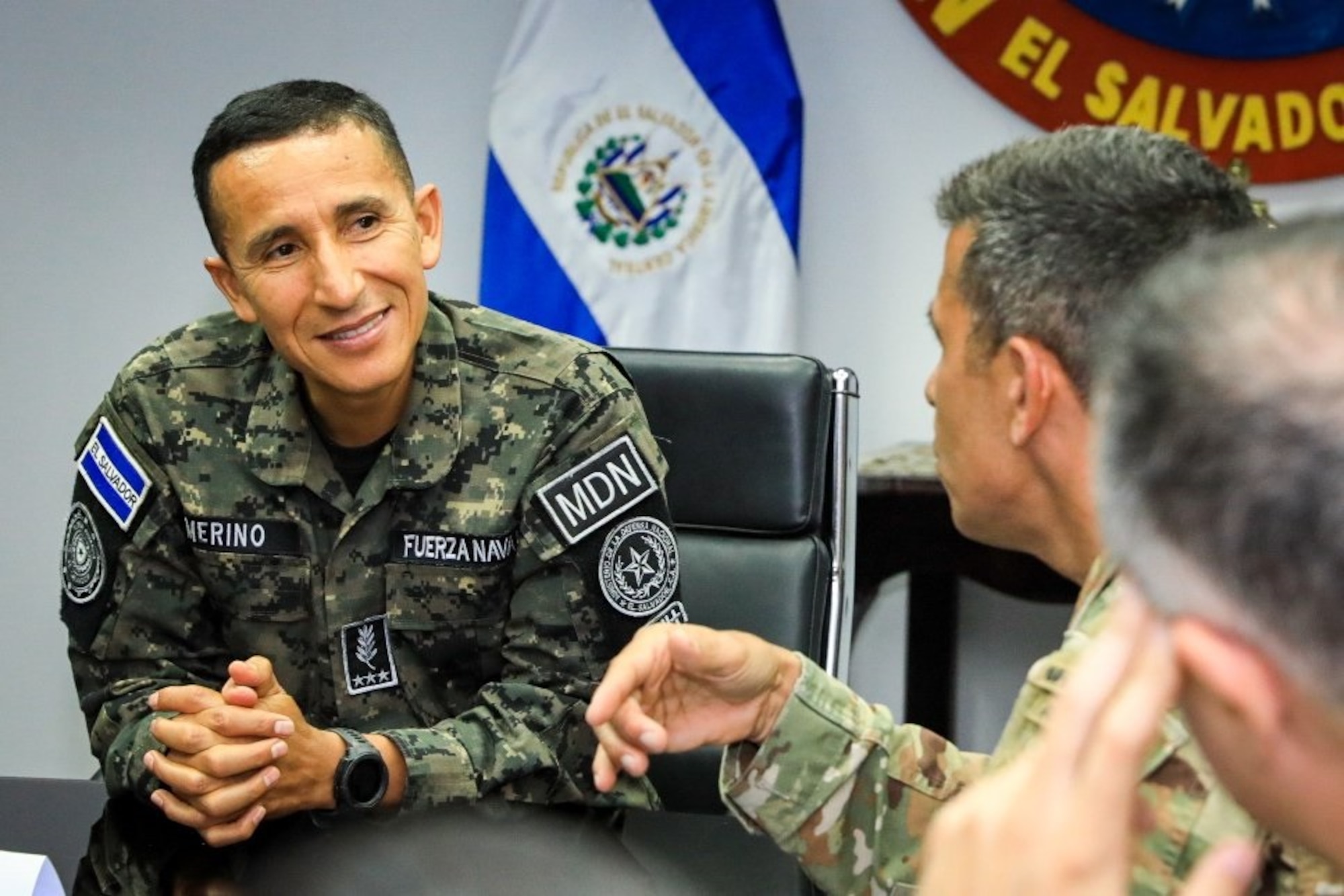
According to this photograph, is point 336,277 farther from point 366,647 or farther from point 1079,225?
point 1079,225

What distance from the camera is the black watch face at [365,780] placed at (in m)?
1.57

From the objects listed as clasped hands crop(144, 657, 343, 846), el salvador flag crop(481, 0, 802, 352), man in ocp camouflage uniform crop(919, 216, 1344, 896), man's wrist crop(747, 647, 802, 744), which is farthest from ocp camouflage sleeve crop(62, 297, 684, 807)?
el salvador flag crop(481, 0, 802, 352)

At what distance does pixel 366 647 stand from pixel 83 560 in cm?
36

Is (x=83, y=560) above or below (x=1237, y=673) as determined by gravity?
below

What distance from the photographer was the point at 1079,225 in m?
1.32

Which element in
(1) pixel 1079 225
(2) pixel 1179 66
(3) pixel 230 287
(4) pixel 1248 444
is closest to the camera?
(4) pixel 1248 444

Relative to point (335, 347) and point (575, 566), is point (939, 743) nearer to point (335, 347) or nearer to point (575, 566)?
point (575, 566)

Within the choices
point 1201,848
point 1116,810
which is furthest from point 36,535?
point 1116,810

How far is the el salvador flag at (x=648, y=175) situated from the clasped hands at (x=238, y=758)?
1.69 m

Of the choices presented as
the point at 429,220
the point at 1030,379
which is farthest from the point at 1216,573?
the point at 429,220

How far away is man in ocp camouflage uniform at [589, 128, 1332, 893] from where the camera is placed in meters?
1.30

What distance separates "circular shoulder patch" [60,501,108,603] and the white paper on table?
0.72 metres

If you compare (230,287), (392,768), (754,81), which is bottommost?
(392,768)

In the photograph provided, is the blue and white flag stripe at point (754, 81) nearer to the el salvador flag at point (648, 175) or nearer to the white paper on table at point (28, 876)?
the el salvador flag at point (648, 175)
